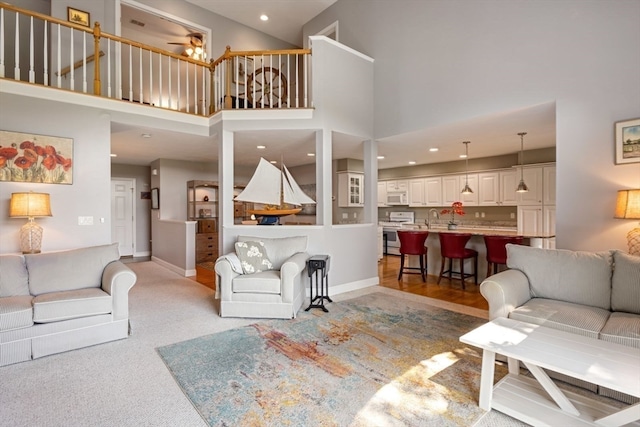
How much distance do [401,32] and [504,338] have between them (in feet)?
15.4

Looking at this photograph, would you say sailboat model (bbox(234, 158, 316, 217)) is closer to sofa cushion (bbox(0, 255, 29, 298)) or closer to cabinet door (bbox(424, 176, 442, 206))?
sofa cushion (bbox(0, 255, 29, 298))

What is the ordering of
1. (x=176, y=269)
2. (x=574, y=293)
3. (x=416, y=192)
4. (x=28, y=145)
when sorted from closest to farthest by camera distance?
1. (x=574, y=293)
2. (x=28, y=145)
3. (x=176, y=269)
4. (x=416, y=192)

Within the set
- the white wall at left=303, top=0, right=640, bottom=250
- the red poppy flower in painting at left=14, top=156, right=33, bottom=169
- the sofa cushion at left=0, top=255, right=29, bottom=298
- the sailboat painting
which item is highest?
the white wall at left=303, top=0, right=640, bottom=250

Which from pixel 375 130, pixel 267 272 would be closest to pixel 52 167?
pixel 267 272

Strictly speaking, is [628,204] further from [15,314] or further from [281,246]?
[15,314]

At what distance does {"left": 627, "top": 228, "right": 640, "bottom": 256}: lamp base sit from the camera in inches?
114

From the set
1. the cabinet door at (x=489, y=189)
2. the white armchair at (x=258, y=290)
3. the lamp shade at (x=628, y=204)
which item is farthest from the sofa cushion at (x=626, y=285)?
the cabinet door at (x=489, y=189)

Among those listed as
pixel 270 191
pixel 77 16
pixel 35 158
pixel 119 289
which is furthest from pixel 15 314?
pixel 77 16

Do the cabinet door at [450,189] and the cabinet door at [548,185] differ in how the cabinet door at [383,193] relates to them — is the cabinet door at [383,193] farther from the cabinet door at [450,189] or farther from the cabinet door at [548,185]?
the cabinet door at [548,185]

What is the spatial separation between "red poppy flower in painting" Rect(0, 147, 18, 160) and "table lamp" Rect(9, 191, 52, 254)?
1.45ft

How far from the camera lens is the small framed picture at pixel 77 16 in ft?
15.6

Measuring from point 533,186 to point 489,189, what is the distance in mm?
915

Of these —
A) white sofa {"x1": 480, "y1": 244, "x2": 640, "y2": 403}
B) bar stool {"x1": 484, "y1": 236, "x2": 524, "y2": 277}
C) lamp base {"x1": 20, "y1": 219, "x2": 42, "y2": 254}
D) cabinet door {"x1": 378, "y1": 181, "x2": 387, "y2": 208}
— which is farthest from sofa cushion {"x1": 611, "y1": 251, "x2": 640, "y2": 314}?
cabinet door {"x1": 378, "y1": 181, "x2": 387, "y2": 208}

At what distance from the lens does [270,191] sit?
4934mm
